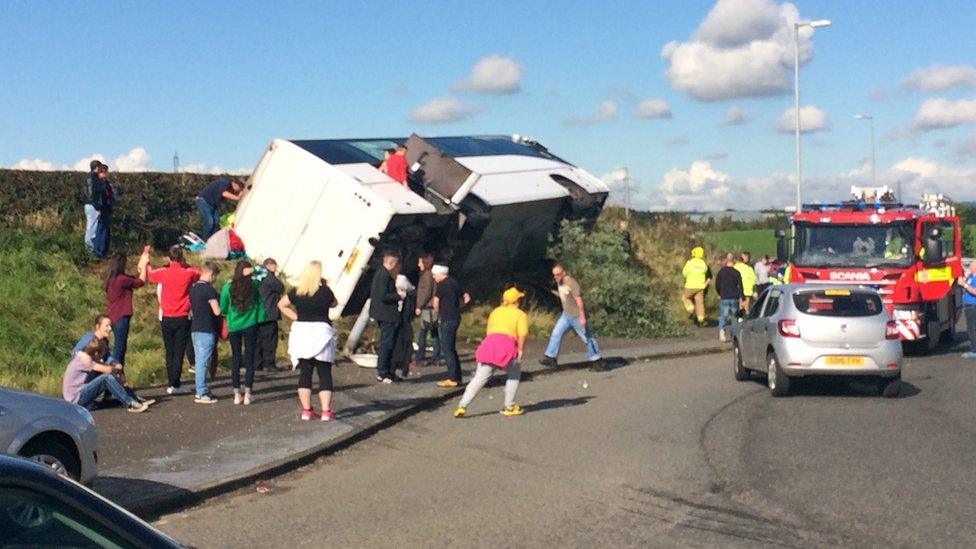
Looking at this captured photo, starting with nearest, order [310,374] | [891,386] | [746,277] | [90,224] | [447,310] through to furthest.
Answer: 1. [310,374]
2. [891,386]
3. [447,310]
4. [90,224]
5. [746,277]

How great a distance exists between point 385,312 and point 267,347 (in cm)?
204

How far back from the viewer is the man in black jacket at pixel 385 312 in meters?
17.1

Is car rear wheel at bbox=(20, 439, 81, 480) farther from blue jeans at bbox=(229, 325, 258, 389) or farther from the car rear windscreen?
the car rear windscreen

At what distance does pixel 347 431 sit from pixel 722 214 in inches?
1224

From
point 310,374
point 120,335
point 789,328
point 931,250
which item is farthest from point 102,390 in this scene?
point 931,250

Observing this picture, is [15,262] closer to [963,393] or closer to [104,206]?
[104,206]

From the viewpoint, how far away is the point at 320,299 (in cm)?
1373

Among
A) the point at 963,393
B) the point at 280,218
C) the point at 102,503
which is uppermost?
the point at 280,218

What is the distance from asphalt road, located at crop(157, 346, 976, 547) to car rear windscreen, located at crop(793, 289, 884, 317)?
1175 mm

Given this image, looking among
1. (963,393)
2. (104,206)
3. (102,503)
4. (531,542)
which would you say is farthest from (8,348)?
(102,503)

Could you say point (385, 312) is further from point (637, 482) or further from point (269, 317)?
point (637, 482)

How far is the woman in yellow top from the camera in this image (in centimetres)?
1441

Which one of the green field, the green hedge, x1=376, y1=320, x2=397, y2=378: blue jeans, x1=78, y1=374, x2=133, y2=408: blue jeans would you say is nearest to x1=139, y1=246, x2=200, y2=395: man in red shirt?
x1=78, y1=374, x2=133, y2=408: blue jeans

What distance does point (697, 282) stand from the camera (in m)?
29.4
